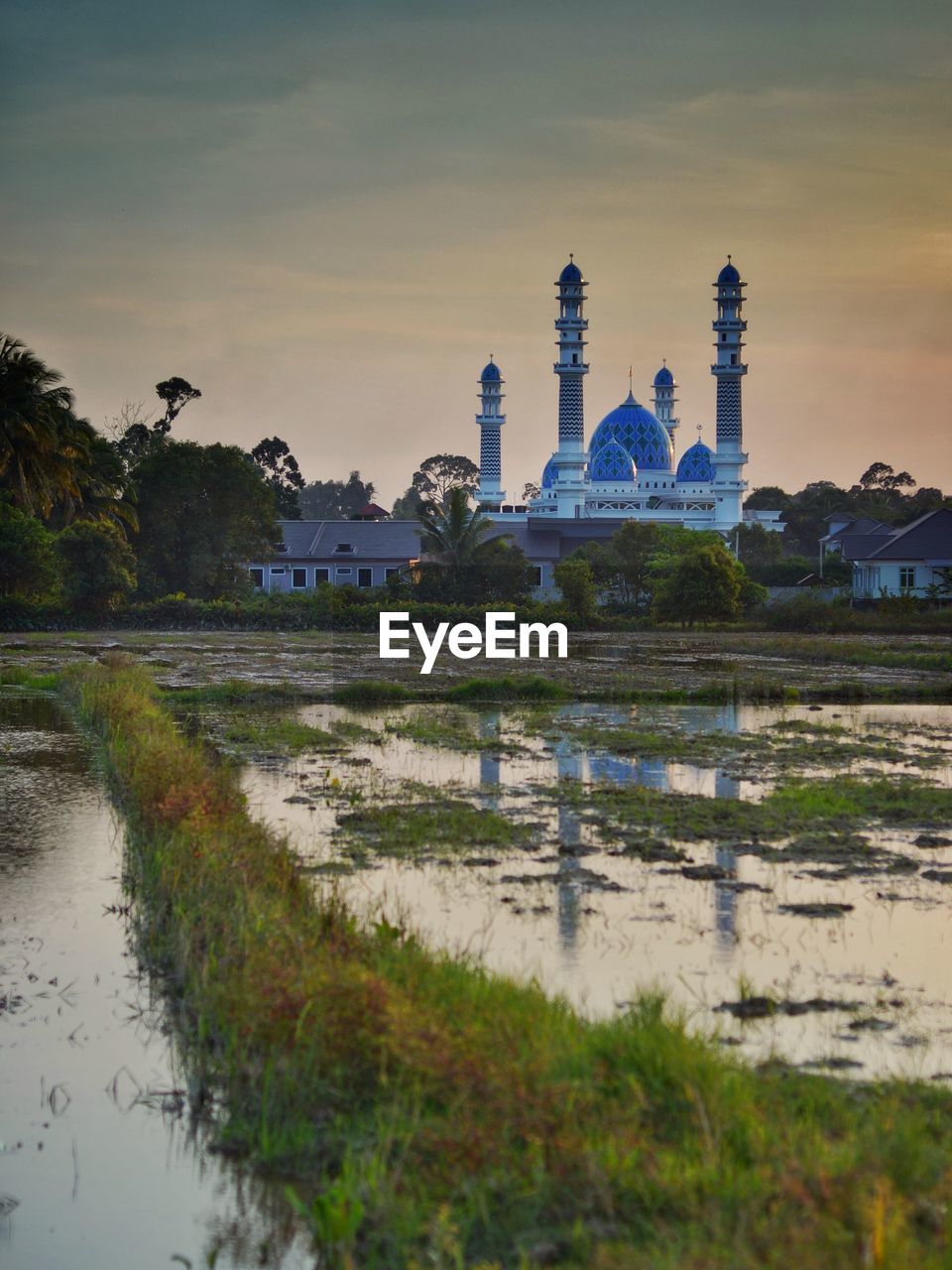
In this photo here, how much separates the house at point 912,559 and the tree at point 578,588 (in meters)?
11.2

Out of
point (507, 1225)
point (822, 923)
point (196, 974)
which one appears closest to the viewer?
point (507, 1225)

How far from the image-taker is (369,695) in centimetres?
2505

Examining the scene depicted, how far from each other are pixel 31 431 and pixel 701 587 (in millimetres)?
20170

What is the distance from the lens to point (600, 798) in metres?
13.5

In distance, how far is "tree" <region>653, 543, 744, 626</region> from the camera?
4544cm

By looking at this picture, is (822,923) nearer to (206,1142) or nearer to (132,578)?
(206,1142)

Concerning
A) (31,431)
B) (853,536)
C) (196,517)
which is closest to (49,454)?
(31,431)

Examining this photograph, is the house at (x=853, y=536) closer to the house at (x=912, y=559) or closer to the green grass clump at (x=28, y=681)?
the house at (x=912, y=559)

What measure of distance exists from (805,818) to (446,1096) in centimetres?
746

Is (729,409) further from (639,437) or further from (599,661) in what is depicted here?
(599,661)

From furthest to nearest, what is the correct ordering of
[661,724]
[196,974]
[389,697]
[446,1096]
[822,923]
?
[389,697] → [661,724] → [822,923] → [196,974] → [446,1096]

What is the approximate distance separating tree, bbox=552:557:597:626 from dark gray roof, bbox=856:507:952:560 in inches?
535

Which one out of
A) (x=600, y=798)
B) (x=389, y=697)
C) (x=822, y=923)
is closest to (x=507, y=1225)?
(x=822, y=923)

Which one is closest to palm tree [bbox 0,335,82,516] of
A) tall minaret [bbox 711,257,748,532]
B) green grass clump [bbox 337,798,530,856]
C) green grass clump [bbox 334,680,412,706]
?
green grass clump [bbox 334,680,412,706]
